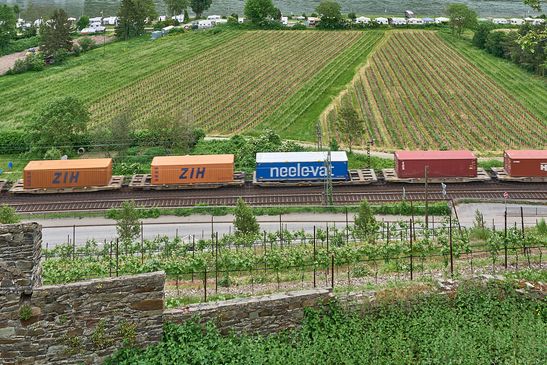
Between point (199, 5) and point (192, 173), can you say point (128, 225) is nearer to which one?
point (192, 173)

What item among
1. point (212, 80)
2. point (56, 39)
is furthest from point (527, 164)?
point (56, 39)

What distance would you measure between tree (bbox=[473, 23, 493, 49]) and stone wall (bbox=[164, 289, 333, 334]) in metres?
91.2

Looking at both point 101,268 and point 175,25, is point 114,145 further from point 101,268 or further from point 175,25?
point 175,25

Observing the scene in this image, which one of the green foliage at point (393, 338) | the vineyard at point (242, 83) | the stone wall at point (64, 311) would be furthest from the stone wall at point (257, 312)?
the vineyard at point (242, 83)

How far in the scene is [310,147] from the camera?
53.8 meters

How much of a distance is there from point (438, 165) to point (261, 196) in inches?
513

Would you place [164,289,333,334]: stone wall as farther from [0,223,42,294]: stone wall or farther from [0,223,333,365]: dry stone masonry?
[0,223,42,294]: stone wall

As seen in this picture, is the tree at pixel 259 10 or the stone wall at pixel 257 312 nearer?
the stone wall at pixel 257 312

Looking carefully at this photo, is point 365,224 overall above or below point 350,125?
below

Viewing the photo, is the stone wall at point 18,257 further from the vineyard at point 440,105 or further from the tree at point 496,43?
the tree at point 496,43

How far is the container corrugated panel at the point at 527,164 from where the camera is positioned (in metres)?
46.1

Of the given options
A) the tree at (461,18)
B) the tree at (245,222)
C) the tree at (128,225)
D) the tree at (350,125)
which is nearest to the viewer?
the tree at (128,225)

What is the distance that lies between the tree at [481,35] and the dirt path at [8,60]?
229 feet

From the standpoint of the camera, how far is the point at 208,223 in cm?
3941
